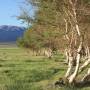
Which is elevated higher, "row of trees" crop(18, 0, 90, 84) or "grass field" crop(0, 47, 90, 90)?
"row of trees" crop(18, 0, 90, 84)

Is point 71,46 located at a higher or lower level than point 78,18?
lower

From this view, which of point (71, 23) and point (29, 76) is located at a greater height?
point (71, 23)

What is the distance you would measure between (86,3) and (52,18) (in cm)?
554

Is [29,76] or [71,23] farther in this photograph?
[29,76]

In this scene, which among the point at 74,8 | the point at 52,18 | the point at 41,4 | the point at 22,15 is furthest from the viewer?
the point at 22,15

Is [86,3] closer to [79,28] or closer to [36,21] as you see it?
[79,28]

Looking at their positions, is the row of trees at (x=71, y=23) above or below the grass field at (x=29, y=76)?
above

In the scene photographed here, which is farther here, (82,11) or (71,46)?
(71,46)

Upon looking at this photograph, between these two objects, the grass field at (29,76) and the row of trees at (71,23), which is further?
the row of trees at (71,23)

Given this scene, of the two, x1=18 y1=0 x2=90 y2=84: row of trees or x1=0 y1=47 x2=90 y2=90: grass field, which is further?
x1=18 y1=0 x2=90 y2=84: row of trees

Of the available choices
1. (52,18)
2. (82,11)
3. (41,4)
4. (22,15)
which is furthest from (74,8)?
(22,15)

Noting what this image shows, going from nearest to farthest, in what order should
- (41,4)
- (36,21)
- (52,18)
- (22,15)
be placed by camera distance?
(41,4) → (52,18) → (22,15) → (36,21)

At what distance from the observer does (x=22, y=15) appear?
41.9 m

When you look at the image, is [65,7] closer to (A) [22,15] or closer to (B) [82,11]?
(B) [82,11]
